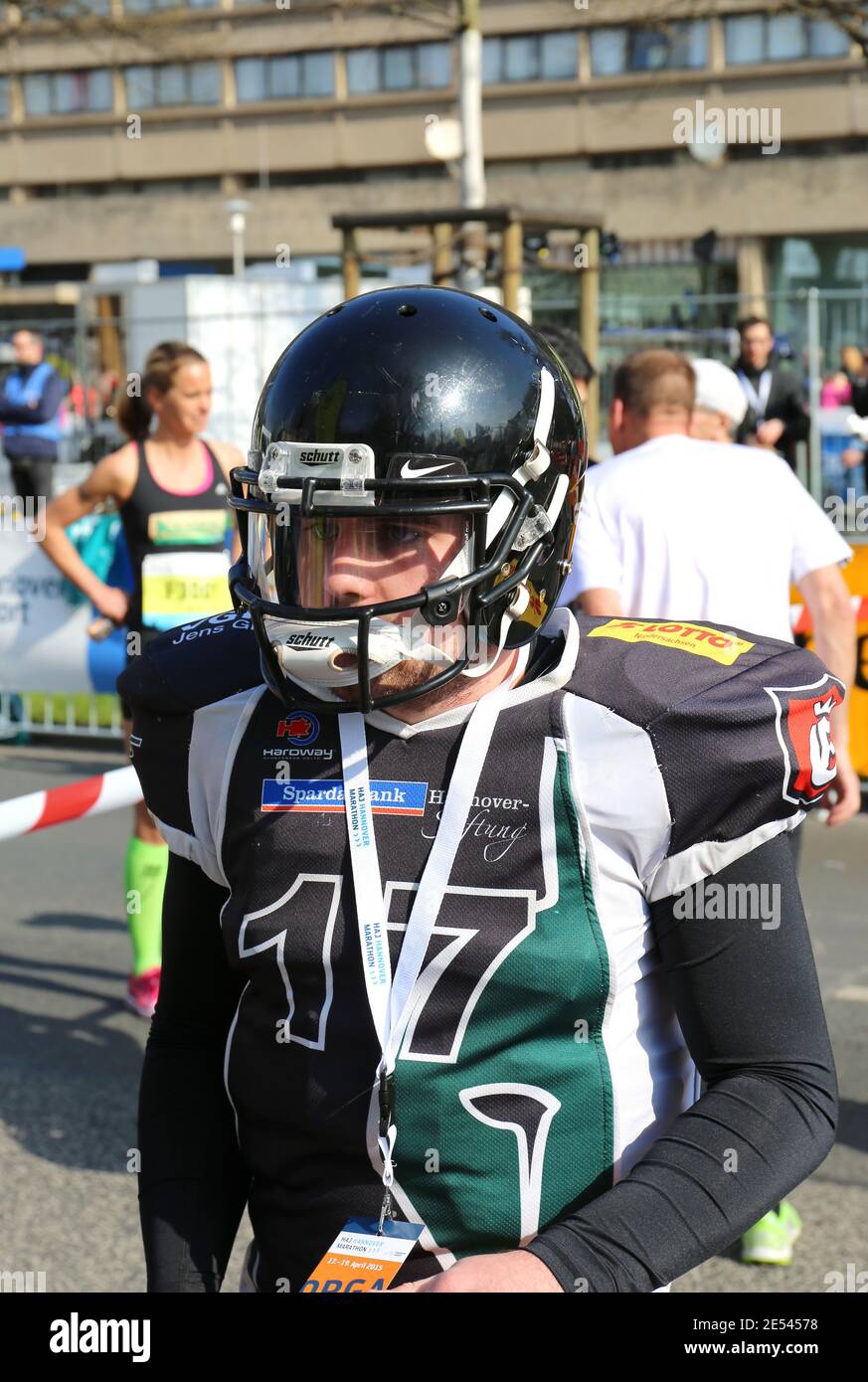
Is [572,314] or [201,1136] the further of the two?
[572,314]

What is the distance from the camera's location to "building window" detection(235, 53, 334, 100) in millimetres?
39625

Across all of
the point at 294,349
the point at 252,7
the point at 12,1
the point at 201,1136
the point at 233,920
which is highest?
A: the point at 252,7

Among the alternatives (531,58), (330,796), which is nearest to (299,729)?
(330,796)

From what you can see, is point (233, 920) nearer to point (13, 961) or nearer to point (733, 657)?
point (733, 657)

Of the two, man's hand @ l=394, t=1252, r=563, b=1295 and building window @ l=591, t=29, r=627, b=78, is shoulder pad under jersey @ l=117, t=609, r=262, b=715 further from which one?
building window @ l=591, t=29, r=627, b=78

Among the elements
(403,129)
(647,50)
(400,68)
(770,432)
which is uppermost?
(400,68)

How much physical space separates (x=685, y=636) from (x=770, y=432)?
9712mm

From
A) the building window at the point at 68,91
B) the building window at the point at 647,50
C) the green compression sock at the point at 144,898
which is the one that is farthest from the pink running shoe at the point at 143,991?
the building window at the point at 68,91

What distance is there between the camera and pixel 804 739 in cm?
164

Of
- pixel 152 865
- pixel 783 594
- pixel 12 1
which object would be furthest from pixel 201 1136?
pixel 12 1

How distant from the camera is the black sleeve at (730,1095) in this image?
1.53 m

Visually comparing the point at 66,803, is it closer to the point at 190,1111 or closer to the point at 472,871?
the point at 190,1111

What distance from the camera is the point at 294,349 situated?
5.69 ft

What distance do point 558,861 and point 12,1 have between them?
2120 centimetres
